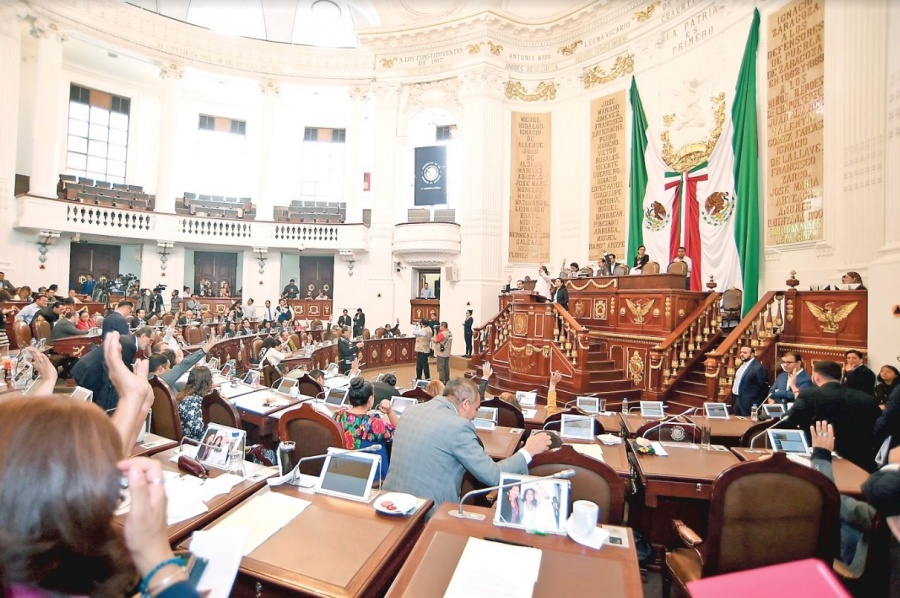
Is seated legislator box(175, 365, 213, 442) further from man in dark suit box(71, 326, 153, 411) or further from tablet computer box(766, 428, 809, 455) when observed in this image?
tablet computer box(766, 428, 809, 455)

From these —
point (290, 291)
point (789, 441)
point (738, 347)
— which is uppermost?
point (290, 291)

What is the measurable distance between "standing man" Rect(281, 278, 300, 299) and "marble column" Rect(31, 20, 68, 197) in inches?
297

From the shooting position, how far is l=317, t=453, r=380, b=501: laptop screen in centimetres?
234

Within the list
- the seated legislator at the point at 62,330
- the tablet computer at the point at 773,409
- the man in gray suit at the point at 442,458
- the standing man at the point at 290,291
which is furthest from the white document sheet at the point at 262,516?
the standing man at the point at 290,291

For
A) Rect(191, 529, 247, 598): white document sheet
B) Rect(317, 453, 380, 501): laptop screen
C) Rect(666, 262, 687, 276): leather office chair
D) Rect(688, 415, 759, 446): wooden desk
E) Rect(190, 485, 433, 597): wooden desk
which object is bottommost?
Rect(688, 415, 759, 446): wooden desk

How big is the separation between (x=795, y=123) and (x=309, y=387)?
10.0m

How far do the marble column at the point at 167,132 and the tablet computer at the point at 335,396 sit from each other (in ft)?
47.4

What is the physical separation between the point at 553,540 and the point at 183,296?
17.7m

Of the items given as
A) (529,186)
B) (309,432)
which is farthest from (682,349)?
(529,186)

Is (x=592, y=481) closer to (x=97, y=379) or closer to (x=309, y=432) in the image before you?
(x=309, y=432)

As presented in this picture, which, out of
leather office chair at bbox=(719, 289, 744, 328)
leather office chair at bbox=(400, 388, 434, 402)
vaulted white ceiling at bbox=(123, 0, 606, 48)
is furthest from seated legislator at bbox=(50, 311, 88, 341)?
vaulted white ceiling at bbox=(123, 0, 606, 48)

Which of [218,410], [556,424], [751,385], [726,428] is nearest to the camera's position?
[218,410]

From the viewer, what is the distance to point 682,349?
27.0 ft

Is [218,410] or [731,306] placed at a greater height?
[731,306]
